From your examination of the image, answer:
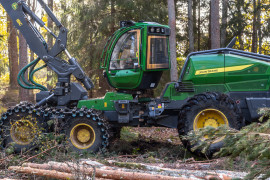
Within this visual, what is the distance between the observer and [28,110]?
7527mm

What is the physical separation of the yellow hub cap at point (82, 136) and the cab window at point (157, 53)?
2014mm

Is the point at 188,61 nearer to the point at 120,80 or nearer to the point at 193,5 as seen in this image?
the point at 120,80

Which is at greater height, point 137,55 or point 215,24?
point 215,24

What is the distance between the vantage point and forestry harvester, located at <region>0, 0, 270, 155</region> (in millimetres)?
7102

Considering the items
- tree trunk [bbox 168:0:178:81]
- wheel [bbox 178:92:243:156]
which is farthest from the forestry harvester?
tree trunk [bbox 168:0:178:81]

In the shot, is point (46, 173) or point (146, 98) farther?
point (146, 98)

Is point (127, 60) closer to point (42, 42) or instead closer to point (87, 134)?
point (87, 134)

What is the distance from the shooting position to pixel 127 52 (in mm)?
7574

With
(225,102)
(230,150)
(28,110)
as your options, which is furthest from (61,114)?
(230,150)

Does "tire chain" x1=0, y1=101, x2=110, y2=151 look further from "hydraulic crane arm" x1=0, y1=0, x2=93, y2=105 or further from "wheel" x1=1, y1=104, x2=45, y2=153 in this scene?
"hydraulic crane arm" x1=0, y1=0, x2=93, y2=105

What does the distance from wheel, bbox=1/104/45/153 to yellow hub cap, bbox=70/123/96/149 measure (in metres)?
0.75

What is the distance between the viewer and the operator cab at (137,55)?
7.43 metres

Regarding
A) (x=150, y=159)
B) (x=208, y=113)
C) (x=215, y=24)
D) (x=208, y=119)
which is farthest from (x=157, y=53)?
(x=215, y=24)

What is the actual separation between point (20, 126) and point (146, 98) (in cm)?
307
